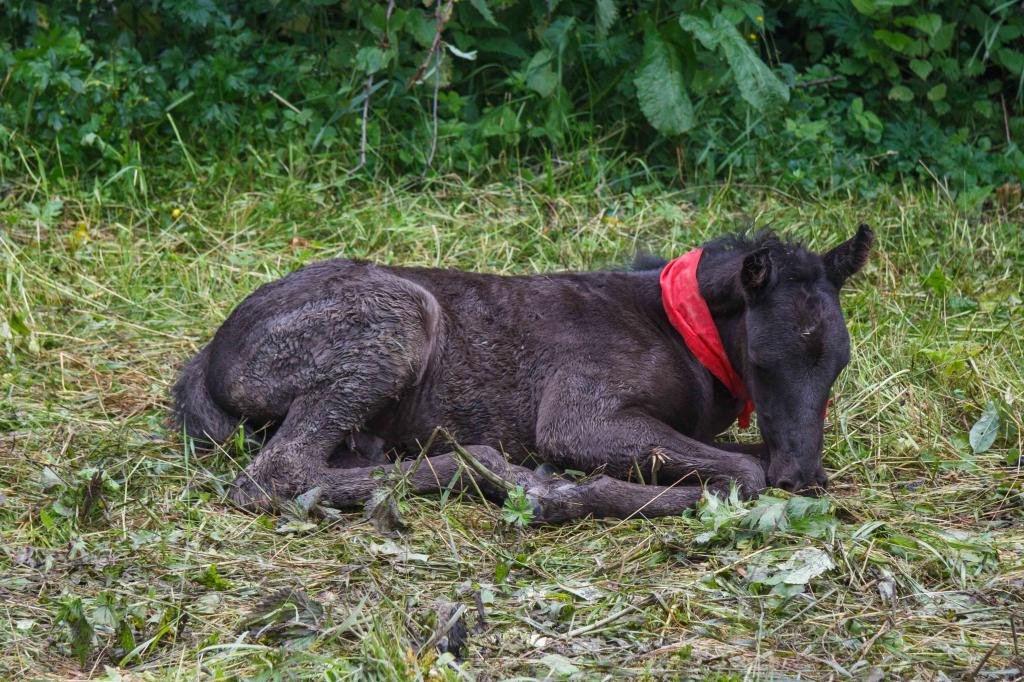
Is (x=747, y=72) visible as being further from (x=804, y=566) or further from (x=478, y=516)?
(x=804, y=566)

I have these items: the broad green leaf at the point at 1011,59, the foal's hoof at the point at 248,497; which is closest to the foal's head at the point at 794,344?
the foal's hoof at the point at 248,497

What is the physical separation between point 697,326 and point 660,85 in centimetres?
292

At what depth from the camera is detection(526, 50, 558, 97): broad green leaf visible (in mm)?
7926

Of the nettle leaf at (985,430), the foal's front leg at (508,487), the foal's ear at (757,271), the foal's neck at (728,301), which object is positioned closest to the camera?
the foal's front leg at (508,487)

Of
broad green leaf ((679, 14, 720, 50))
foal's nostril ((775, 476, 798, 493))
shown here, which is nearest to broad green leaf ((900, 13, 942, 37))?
broad green leaf ((679, 14, 720, 50))

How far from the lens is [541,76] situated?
Result: 313 inches

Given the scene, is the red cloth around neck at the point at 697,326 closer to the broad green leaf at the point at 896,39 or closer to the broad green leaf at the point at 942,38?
the broad green leaf at the point at 896,39

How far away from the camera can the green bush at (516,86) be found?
7.74m

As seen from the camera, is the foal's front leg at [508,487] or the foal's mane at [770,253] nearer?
the foal's front leg at [508,487]

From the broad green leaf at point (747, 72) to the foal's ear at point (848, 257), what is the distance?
104 inches

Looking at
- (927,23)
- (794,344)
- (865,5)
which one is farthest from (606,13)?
(794,344)

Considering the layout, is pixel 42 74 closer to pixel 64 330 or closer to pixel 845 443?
pixel 64 330

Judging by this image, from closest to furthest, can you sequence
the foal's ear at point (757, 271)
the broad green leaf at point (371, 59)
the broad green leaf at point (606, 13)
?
the foal's ear at point (757, 271), the broad green leaf at point (371, 59), the broad green leaf at point (606, 13)

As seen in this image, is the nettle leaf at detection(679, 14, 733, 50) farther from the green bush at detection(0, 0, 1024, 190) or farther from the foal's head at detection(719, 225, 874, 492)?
the foal's head at detection(719, 225, 874, 492)
